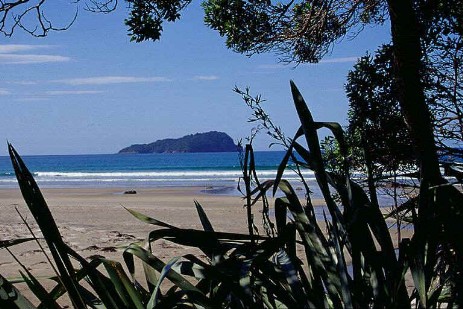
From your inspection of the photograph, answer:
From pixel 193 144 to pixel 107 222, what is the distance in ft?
356

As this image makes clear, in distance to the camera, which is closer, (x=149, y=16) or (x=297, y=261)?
(x=297, y=261)

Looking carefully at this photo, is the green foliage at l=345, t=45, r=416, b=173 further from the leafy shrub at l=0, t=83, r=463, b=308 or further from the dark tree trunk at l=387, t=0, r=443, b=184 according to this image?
the leafy shrub at l=0, t=83, r=463, b=308

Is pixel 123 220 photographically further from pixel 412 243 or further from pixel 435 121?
pixel 412 243

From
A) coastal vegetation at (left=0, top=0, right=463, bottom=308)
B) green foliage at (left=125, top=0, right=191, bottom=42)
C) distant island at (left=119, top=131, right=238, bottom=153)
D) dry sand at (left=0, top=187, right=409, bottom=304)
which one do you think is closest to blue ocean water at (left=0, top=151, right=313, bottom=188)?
dry sand at (left=0, top=187, right=409, bottom=304)

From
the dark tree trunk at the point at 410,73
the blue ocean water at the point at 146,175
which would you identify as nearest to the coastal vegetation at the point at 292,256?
the dark tree trunk at the point at 410,73

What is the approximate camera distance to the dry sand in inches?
396

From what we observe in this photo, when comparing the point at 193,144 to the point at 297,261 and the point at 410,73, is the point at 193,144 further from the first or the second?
the point at 297,261

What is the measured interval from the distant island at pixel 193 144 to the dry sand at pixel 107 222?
88.6 meters

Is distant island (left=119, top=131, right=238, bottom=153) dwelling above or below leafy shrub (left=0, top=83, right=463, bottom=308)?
above

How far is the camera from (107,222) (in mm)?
15836

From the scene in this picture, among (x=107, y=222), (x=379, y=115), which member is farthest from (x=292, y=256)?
(x=107, y=222)

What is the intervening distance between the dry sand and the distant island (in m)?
88.6

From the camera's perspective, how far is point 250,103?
9.48ft

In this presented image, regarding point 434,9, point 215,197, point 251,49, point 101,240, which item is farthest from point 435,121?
point 215,197
